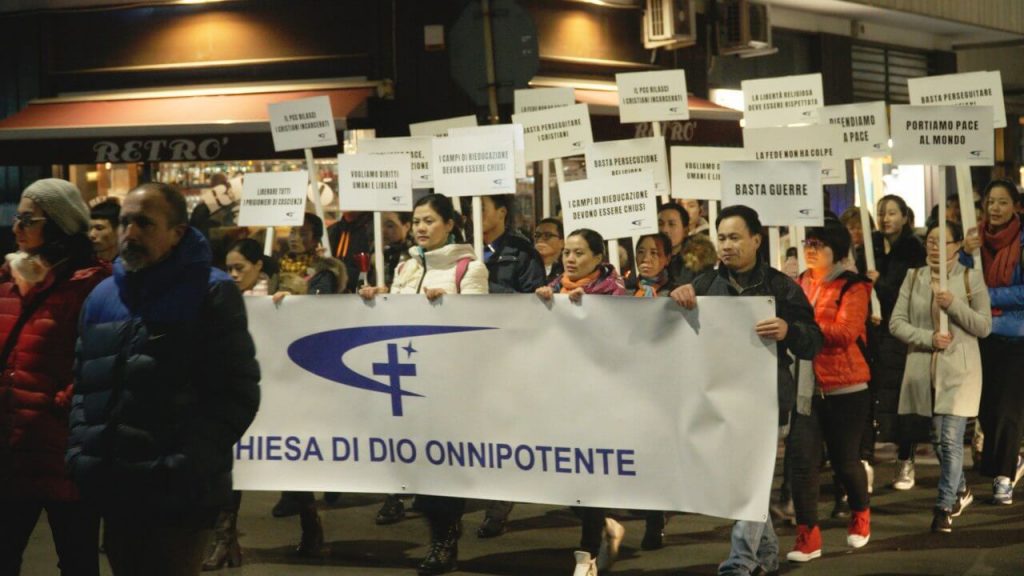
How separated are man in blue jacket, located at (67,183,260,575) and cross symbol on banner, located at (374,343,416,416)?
9.46 ft

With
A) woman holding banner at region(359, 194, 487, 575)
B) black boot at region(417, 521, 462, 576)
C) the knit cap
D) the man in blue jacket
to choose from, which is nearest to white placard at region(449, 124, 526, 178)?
woman holding banner at region(359, 194, 487, 575)

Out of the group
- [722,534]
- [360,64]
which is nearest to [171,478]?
[722,534]

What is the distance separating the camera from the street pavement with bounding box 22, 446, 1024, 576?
8070mm

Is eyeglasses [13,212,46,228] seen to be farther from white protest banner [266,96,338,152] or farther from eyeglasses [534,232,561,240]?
white protest banner [266,96,338,152]

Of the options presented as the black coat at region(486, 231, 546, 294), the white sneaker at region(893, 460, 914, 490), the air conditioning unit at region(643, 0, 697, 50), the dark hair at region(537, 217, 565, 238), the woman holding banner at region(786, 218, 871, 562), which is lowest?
the white sneaker at region(893, 460, 914, 490)

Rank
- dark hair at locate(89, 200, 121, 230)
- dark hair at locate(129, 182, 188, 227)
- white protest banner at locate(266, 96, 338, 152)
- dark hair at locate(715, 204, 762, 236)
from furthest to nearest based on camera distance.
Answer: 1. white protest banner at locate(266, 96, 338, 152)
2. dark hair at locate(89, 200, 121, 230)
3. dark hair at locate(715, 204, 762, 236)
4. dark hair at locate(129, 182, 188, 227)

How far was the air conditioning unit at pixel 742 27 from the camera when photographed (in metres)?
18.0

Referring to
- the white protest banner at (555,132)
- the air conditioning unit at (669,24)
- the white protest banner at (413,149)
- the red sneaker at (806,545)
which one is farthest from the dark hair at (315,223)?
the air conditioning unit at (669,24)

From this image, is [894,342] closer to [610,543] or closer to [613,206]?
[613,206]

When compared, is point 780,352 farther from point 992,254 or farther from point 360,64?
point 360,64

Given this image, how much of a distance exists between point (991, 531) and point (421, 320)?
144 inches

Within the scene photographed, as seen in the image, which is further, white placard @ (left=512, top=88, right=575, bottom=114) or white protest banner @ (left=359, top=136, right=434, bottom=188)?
white placard @ (left=512, top=88, right=575, bottom=114)

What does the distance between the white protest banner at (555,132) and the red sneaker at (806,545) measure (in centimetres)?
373

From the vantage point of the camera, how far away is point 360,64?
15078 mm
